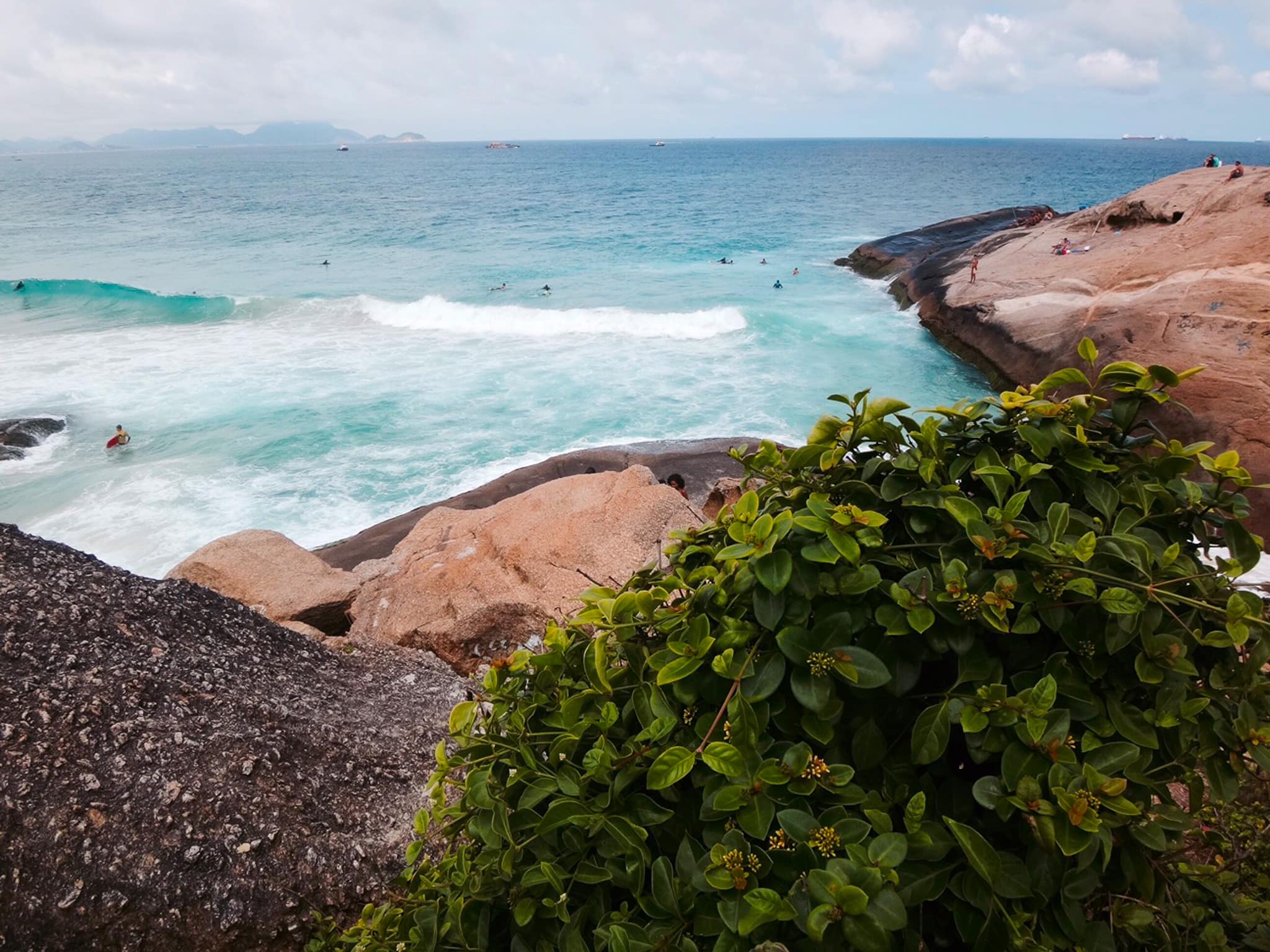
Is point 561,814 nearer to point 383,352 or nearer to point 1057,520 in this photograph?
point 1057,520

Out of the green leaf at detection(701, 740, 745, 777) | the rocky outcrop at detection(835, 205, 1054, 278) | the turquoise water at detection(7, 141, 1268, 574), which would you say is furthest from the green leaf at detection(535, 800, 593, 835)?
the rocky outcrop at detection(835, 205, 1054, 278)

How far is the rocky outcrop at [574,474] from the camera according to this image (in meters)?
11.8

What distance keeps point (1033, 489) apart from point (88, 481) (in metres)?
17.9

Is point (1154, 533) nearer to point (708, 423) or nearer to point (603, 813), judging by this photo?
point (603, 813)

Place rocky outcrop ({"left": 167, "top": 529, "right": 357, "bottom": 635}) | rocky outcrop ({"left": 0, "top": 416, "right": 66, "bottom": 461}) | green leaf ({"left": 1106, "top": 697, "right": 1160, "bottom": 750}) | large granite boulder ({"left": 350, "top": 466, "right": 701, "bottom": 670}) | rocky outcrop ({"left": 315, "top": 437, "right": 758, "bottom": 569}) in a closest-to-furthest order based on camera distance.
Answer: green leaf ({"left": 1106, "top": 697, "right": 1160, "bottom": 750})
large granite boulder ({"left": 350, "top": 466, "right": 701, "bottom": 670})
rocky outcrop ({"left": 167, "top": 529, "right": 357, "bottom": 635})
rocky outcrop ({"left": 315, "top": 437, "right": 758, "bottom": 569})
rocky outcrop ({"left": 0, "top": 416, "right": 66, "bottom": 461})

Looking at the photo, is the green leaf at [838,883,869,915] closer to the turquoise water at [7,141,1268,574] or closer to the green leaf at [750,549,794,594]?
the green leaf at [750,549,794,594]

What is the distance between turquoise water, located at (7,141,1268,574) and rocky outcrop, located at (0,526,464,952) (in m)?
9.23

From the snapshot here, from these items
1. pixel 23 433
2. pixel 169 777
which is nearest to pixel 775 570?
pixel 169 777

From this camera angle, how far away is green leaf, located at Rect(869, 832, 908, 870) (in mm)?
1275

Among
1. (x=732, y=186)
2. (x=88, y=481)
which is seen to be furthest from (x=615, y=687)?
(x=732, y=186)

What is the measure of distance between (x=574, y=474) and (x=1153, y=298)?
1310 cm

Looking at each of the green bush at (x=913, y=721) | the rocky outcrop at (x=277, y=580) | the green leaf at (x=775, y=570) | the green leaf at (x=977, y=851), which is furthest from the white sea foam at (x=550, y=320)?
the green leaf at (x=977, y=851)

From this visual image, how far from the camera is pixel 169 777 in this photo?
3.37 meters

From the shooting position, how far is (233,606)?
4984 mm
